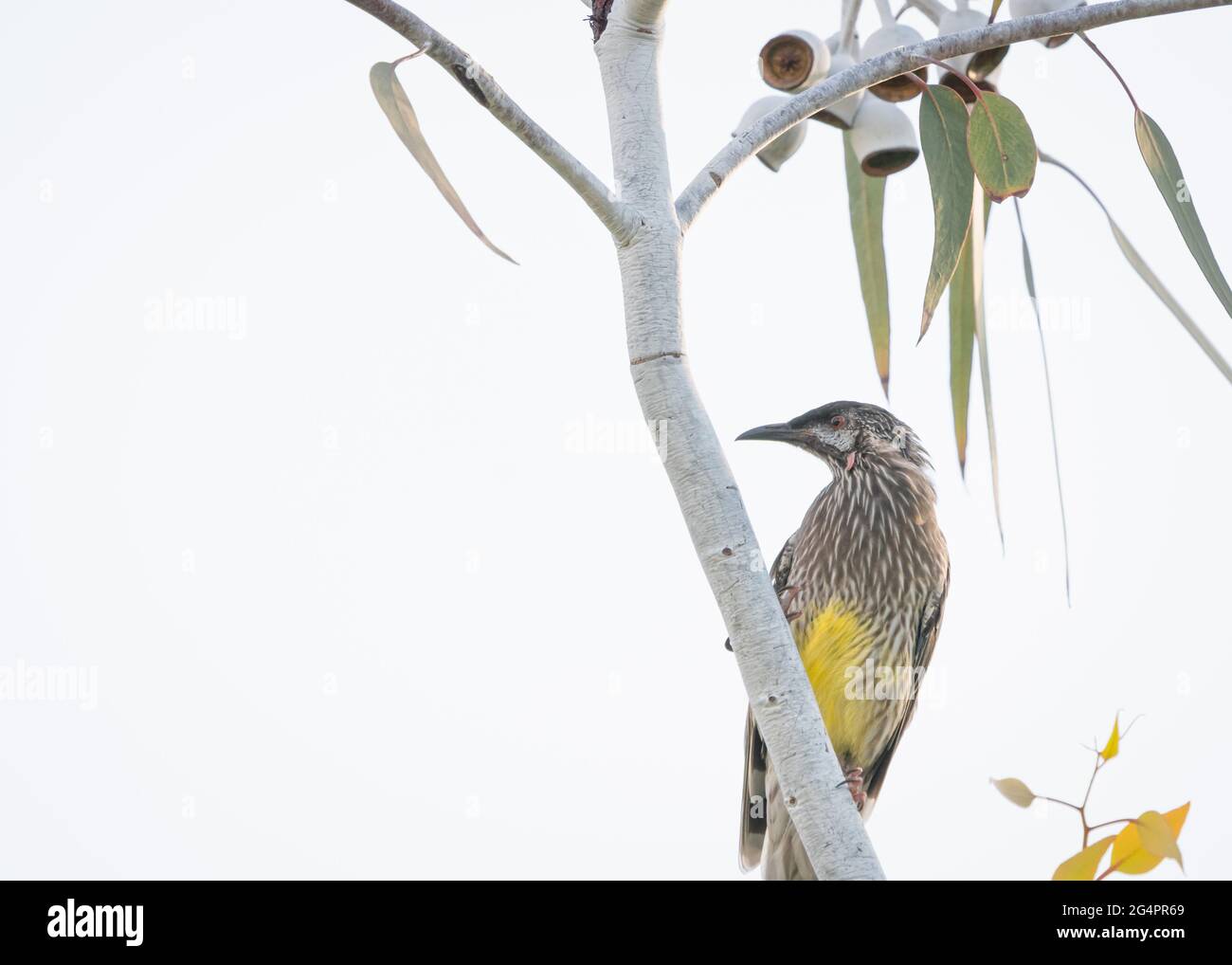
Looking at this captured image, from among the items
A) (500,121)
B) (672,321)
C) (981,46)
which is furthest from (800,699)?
(981,46)

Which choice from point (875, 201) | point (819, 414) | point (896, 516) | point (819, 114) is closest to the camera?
point (819, 114)

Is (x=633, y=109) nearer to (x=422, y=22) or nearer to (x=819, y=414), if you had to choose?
(x=422, y=22)

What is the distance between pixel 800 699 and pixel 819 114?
116cm

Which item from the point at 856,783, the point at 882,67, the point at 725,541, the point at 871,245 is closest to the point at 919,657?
the point at 856,783

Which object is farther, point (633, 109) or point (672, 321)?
point (633, 109)

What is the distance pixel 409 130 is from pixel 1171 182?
1.36 meters

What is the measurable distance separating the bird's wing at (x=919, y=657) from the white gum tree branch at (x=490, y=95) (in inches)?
82.9

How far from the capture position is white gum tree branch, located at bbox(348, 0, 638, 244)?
151cm

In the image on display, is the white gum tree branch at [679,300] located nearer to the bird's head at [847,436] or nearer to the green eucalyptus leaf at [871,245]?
the green eucalyptus leaf at [871,245]

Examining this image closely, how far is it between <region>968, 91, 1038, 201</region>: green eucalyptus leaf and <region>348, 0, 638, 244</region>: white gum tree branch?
2.72 feet

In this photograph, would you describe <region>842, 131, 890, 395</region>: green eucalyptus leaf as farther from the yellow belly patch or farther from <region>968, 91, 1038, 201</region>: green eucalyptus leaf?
the yellow belly patch

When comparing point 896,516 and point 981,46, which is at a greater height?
point 981,46

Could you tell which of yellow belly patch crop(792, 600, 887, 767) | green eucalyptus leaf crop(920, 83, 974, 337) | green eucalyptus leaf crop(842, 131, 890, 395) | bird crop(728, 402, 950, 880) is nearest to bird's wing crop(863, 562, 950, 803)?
bird crop(728, 402, 950, 880)
